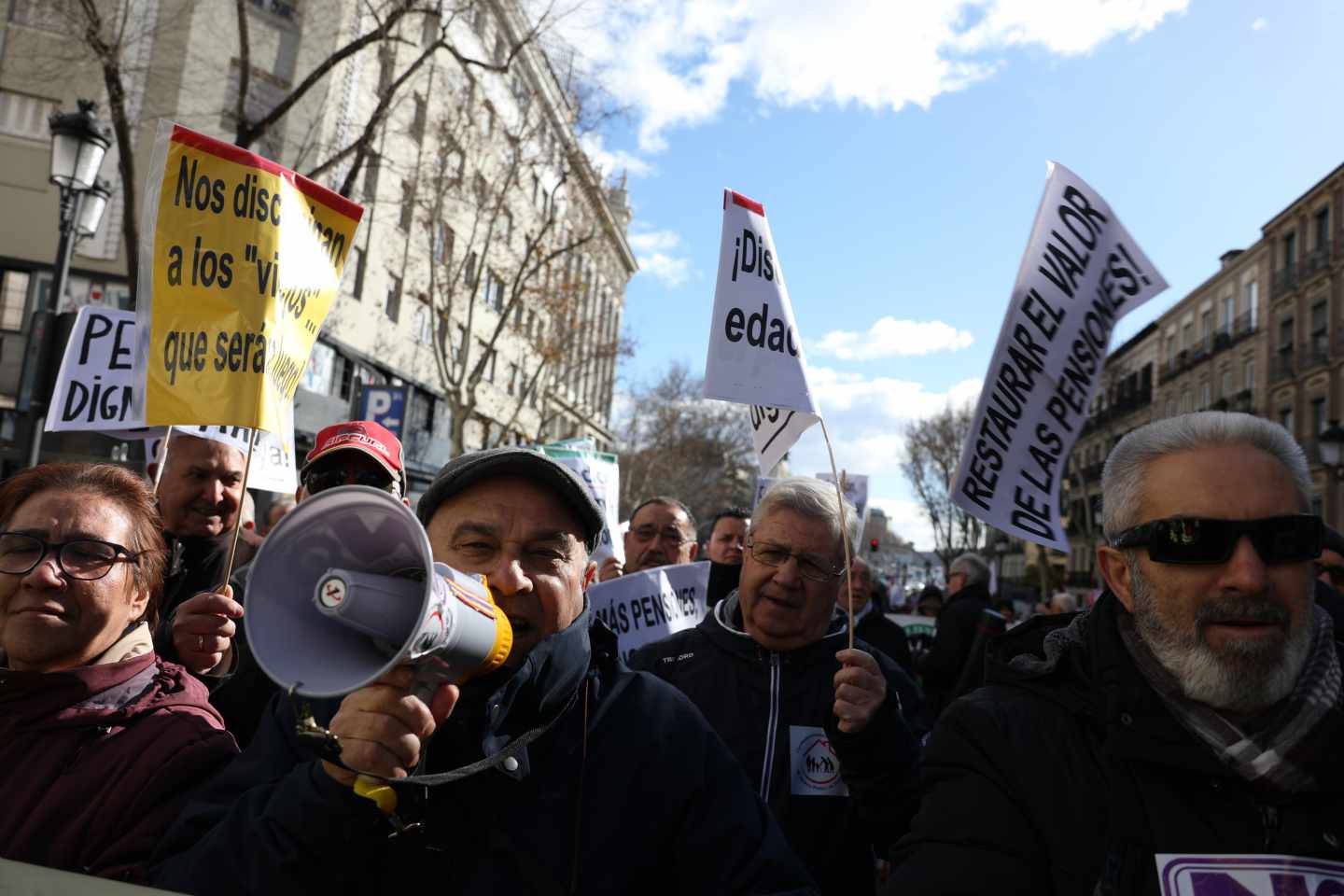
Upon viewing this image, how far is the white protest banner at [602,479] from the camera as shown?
5.73m

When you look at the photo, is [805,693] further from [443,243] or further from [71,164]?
[443,243]

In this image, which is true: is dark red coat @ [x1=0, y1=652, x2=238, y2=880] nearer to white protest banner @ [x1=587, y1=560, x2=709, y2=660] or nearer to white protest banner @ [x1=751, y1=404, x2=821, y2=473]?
white protest banner @ [x1=751, y1=404, x2=821, y2=473]

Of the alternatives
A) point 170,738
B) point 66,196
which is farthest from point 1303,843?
point 66,196

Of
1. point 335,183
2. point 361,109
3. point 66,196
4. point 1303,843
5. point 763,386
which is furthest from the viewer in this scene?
point 361,109

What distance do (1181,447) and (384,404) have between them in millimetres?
18143

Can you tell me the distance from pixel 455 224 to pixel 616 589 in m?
23.0

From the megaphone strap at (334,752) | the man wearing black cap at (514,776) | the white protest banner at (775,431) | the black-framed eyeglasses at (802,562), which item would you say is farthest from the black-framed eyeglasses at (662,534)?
the megaphone strap at (334,752)

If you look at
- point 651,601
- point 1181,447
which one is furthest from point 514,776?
point 651,601

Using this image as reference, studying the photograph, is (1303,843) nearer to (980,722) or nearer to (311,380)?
(980,722)

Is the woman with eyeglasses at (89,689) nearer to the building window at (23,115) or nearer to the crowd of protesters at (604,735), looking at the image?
the crowd of protesters at (604,735)

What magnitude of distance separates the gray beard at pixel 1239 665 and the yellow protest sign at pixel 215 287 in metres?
2.45

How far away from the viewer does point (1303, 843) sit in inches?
61.4

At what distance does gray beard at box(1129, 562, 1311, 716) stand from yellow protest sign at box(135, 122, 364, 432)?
2448 millimetres

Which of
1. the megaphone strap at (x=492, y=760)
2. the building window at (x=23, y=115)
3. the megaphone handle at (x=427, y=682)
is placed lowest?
the megaphone strap at (x=492, y=760)
